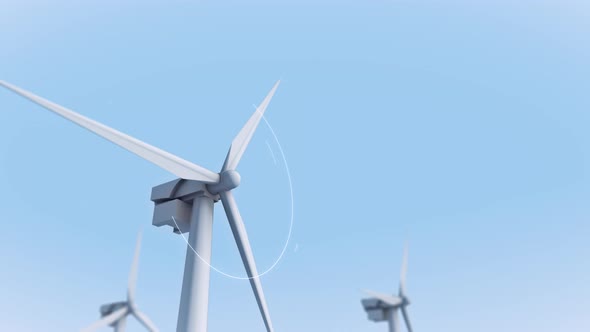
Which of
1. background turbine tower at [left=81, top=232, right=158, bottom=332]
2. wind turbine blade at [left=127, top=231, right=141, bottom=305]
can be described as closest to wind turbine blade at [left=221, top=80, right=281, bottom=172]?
wind turbine blade at [left=127, top=231, right=141, bottom=305]

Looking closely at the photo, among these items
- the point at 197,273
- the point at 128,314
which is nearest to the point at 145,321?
the point at 128,314

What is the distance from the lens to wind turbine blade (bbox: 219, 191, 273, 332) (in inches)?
794

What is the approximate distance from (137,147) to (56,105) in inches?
117

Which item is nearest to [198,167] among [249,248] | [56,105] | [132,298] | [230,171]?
[230,171]

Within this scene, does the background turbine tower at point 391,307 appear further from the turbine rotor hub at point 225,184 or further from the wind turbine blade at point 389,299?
the turbine rotor hub at point 225,184

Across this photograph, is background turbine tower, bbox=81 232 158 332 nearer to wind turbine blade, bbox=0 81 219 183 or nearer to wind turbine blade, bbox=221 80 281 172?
wind turbine blade, bbox=221 80 281 172

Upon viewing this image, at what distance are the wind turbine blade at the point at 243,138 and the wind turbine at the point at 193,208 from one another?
5 centimetres

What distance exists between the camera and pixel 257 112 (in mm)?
24047

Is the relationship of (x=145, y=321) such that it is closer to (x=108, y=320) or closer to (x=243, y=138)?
(x=108, y=320)

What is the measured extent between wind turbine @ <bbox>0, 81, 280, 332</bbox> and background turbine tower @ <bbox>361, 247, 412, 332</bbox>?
122 feet

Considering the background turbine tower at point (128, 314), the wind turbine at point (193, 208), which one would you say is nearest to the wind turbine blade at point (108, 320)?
the background turbine tower at point (128, 314)

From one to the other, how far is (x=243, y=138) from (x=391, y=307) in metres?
38.1

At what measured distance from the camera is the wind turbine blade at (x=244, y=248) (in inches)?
794

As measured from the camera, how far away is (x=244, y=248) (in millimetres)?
20375
